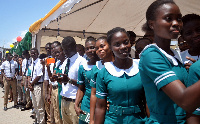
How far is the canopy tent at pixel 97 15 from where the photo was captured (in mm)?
4004

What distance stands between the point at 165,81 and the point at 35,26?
174 inches

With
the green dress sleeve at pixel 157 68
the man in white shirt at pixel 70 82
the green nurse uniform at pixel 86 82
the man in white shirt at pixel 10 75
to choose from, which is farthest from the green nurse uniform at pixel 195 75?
the man in white shirt at pixel 10 75

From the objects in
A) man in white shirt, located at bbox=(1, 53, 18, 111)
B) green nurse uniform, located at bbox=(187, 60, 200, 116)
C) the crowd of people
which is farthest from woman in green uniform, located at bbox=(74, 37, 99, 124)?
man in white shirt, located at bbox=(1, 53, 18, 111)

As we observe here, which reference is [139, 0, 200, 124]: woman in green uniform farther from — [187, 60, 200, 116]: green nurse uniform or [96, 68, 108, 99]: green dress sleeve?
[96, 68, 108, 99]: green dress sleeve

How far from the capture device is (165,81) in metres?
1.00

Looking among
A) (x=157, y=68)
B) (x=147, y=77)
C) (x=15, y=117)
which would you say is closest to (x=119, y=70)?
(x=147, y=77)

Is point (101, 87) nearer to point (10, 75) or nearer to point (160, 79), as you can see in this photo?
point (160, 79)

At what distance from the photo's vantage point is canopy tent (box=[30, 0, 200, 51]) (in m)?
4.00

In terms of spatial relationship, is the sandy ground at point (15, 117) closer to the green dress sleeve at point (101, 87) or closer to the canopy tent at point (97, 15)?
the canopy tent at point (97, 15)

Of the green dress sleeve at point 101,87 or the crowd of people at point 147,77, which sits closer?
the crowd of people at point 147,77

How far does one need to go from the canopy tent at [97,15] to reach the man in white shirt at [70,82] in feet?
2.72

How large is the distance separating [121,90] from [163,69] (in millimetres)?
648

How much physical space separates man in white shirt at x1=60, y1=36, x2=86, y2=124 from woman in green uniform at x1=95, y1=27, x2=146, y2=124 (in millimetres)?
1418

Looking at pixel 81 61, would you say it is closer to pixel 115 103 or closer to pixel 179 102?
pixel 115 103
